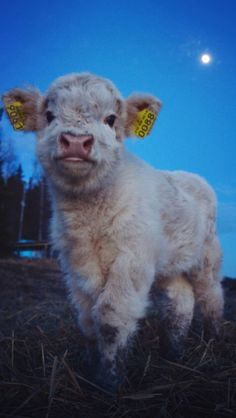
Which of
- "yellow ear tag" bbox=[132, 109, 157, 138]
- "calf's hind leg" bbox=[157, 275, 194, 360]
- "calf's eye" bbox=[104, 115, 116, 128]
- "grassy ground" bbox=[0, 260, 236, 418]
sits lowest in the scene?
"grassy ground" bbox=[0, 260, 236, 418]

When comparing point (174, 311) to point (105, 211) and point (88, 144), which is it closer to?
Result: point (105, 211)

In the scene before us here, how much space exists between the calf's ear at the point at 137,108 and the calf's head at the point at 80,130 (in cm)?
6

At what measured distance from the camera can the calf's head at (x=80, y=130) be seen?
3666mm

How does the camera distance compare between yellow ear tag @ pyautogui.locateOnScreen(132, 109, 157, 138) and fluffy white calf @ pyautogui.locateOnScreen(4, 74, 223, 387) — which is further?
yellow ear tag @ pyautogui.locateOnScreen(132, 109, 157, 138)

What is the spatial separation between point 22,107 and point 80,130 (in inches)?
53.3

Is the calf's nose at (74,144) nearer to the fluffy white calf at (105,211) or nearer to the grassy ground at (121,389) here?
the fluffy white calf at (105,211)

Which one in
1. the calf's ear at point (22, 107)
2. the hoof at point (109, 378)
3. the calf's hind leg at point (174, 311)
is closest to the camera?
the hoof at point (109, 378)

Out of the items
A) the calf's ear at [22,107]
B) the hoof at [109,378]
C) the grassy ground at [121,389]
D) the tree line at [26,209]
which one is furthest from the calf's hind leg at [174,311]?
the tree line at [26,209]

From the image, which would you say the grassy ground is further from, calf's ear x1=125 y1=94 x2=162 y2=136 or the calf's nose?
calf's ear x1=125 y1=94 x2=162 y2=136

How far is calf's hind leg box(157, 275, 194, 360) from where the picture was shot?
→ 4.88 metres

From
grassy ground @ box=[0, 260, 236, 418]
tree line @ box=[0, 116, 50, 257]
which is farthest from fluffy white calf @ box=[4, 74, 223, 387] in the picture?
tree line @ box=[0, 116, 50, 257]

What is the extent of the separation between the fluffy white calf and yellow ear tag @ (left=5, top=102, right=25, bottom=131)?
0.04m

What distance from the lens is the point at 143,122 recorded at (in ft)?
15.7

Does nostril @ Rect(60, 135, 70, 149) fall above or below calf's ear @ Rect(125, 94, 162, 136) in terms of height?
below
